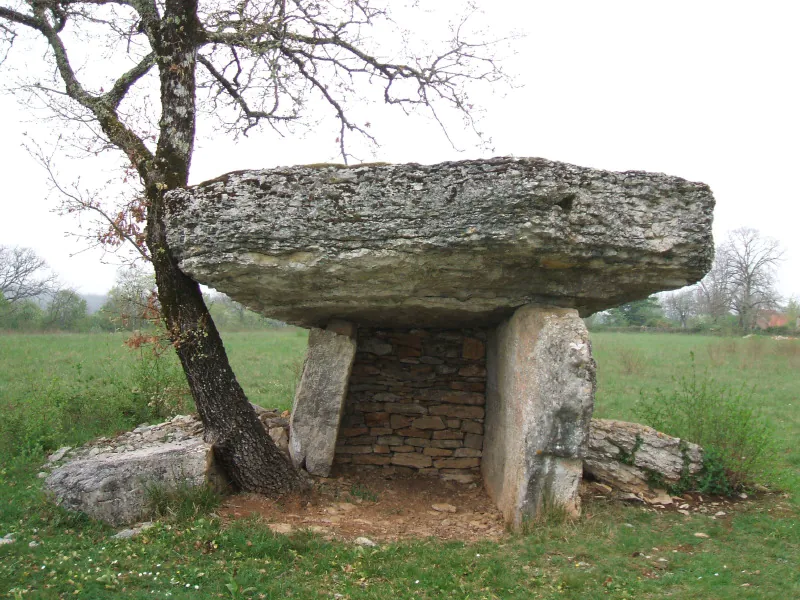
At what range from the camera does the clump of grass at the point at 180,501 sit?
15.1 feet

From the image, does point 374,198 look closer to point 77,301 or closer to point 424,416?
point 424,416

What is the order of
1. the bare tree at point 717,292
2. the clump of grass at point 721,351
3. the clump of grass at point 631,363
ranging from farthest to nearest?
the bare tree at point 717,292 → the clump of grass at point 721,351 → the clump of grass at point 631,363

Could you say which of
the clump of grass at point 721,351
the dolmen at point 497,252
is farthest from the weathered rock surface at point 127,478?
the clump of grass at point 721,351

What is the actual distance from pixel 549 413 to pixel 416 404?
7.30 ft

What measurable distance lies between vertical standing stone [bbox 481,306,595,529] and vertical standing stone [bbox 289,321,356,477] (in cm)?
162

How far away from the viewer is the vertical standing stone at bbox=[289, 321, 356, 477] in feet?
18.5

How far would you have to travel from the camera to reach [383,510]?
5.41 meters

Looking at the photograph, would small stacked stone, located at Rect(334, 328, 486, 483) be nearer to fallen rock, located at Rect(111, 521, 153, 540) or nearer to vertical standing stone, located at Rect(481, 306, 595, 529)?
vertical standing stone, located at Rect(481, 306, 595, 529)

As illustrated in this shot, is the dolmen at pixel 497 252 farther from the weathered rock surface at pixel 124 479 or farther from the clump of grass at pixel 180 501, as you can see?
the clump of grass at pixel 180 501

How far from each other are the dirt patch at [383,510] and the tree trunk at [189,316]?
0.28 meters

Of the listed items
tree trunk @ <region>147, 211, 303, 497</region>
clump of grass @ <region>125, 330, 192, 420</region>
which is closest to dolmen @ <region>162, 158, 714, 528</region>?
tree trunk @ <region>147, 211, 303, 497</region>

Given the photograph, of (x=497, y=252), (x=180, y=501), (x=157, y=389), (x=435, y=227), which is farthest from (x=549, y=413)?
(x=157, y=389)

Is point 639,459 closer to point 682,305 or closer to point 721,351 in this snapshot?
point 721,351

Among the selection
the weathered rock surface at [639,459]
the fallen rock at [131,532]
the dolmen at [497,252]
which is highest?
the dolmen at [497,252]
